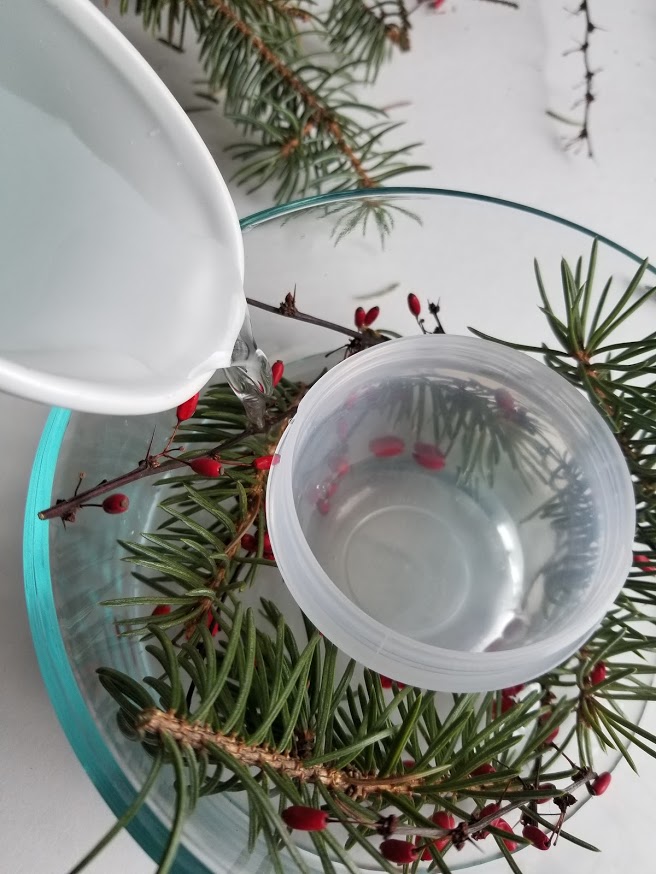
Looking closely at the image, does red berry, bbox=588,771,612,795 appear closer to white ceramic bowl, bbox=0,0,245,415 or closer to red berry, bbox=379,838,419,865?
red berry, bbox=379,838,419,865

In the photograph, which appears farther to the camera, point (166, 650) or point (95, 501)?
point (95, 501)

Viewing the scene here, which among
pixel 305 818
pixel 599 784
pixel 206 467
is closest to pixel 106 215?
pixel 206 467

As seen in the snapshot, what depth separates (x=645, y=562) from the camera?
0.36 meters

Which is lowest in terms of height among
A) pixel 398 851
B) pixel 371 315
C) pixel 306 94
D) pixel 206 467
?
pixel 398 851

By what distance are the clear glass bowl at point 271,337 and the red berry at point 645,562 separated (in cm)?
8

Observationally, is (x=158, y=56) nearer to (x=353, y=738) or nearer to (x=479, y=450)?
(x=479, y=450)

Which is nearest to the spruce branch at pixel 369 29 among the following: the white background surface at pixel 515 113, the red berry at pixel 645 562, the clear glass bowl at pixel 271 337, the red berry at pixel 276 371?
the white background surface at pixel 515 113

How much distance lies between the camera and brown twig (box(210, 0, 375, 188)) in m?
0.44

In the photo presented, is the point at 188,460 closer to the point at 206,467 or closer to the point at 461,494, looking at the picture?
the point at 206,467

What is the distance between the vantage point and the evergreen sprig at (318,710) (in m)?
0.24

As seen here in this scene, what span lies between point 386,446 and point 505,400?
0.08m

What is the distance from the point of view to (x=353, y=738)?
26 cm

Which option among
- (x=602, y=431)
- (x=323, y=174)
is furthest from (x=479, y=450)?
(x=323, y=174)

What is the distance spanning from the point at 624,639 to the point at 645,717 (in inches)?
2.3
